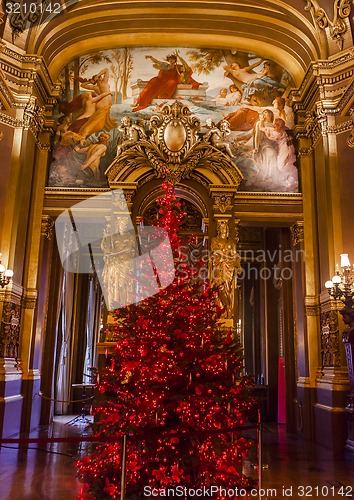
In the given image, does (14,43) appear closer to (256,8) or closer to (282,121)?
(256,8)

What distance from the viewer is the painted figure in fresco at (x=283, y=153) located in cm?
1198

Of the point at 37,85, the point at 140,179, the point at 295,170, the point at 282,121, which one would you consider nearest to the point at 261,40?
the point at 282,121

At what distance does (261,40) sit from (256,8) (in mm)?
902

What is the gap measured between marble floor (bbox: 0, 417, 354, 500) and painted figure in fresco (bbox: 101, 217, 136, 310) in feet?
11.0

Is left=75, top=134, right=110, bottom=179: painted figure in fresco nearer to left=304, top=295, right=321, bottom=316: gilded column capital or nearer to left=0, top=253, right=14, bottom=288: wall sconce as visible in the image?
left=0, top=253, right=14, bottom=288: wall sconce

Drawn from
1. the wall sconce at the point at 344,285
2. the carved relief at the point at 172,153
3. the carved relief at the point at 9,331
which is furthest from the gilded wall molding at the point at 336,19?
the carved relief at the point at 9,331

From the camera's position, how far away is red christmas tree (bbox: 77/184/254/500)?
18.6 ft

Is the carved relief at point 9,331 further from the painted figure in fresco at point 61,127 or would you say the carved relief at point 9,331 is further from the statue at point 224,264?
the painted figure in fresco at point 61,127

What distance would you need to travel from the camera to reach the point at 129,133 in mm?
11789

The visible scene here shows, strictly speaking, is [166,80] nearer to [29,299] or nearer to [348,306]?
[29,299]

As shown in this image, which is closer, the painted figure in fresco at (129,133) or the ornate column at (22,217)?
the ornate column at (22,217)

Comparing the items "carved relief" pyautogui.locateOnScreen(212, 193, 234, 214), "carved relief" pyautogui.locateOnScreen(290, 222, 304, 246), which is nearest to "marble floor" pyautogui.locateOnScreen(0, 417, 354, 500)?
"carved relief" pyautogui.locateOnScreen(290, 222, 304, 246)

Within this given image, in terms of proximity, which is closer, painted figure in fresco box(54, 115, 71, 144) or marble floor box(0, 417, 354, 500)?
marble floor box(0, 417, 354, 500)

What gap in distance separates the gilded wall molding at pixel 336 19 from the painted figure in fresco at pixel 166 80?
325 cm
